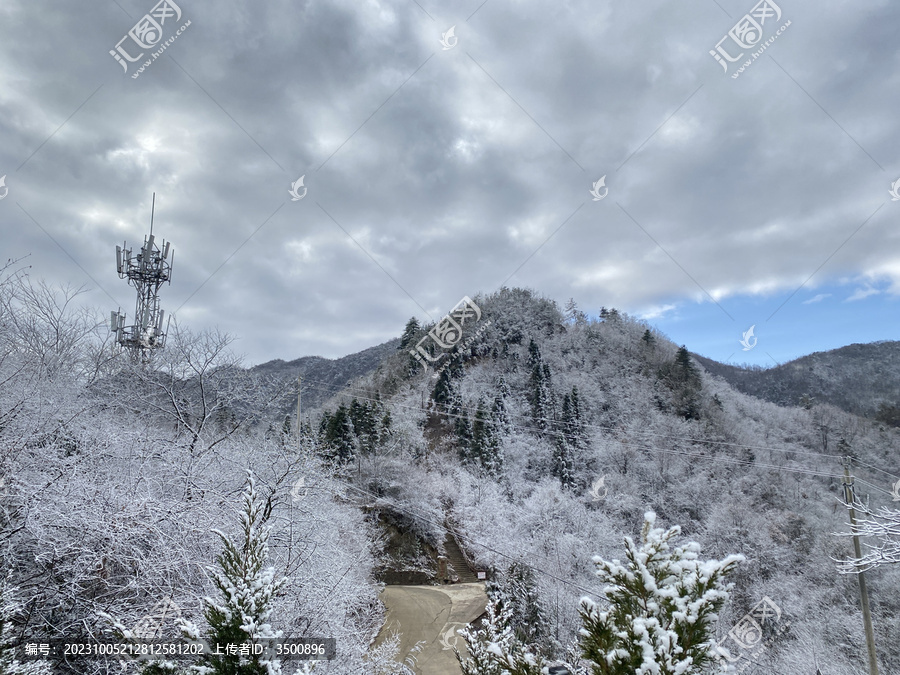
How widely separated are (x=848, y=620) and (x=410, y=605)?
18.6 meters

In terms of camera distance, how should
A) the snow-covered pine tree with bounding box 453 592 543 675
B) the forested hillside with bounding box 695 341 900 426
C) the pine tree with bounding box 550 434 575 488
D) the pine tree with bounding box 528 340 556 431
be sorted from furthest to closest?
1. the forested hillside with bounding box 695 341 900 426
2. the pine tree with bounding box 528 340 556 431
3. the pine tree with bounding box 550 434 575 488
4. the snow-covered pine tree with bounding box 453 592 543 675

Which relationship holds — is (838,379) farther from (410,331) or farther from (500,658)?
(500,658)

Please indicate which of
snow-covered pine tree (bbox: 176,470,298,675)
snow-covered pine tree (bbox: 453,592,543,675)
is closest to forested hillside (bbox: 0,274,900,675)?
snow-covered pine tree (bbox: 176,470,298,675)

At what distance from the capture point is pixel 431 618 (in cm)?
1775

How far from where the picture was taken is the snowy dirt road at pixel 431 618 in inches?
569

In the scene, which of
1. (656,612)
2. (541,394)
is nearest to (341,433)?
(541,394)

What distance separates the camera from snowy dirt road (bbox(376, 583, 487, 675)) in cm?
1446

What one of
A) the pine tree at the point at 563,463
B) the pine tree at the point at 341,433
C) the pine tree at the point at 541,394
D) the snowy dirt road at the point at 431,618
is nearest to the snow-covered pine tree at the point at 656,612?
the snowy dirt road at the point at 431,618

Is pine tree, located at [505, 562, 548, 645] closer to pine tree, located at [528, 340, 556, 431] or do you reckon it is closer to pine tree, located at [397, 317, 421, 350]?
pine tree, located at [528, 340, 556, 431]

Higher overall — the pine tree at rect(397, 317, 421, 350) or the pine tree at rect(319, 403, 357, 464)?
the pine tree at rect(397, 317, 421, 350)

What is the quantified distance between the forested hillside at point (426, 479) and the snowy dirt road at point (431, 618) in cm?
160

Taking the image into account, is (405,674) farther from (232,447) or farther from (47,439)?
(47,439)

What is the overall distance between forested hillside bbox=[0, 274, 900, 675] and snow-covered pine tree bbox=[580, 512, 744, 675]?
1.98 m

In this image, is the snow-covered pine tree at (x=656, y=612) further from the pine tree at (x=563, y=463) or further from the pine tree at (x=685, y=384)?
the pine tree at (x=685, y=384)
